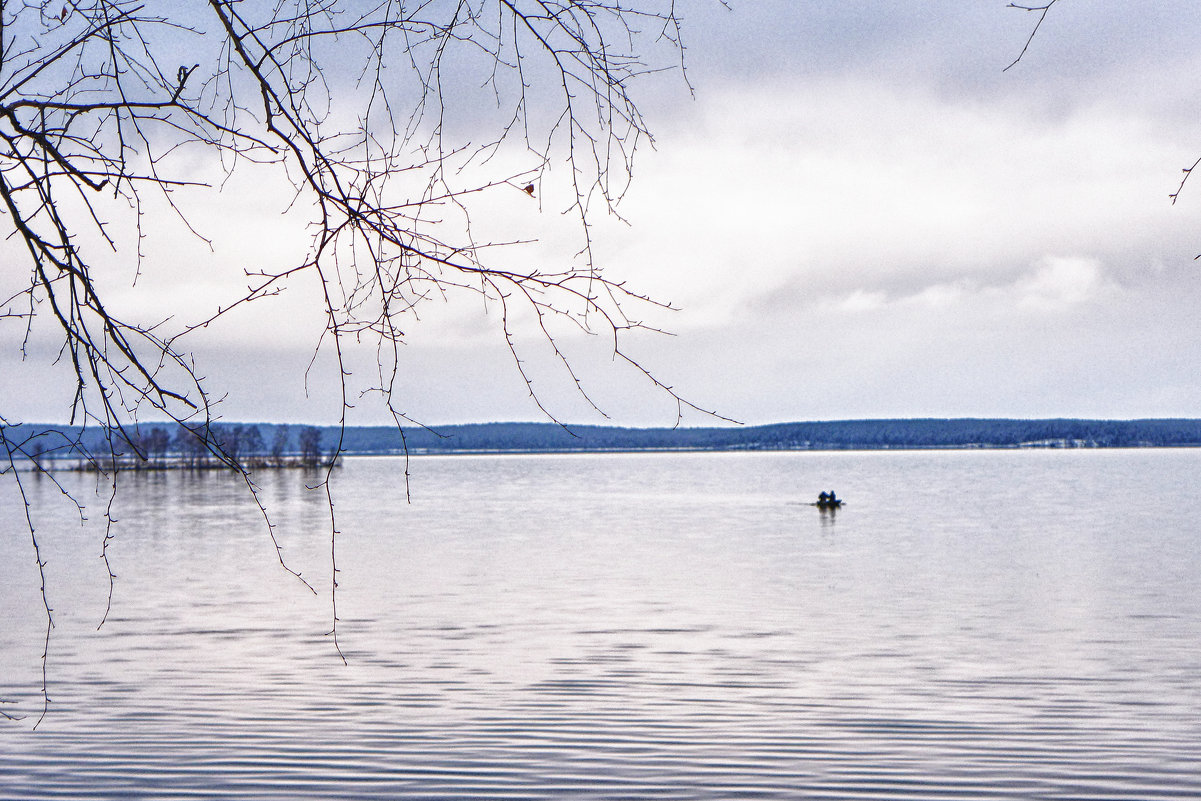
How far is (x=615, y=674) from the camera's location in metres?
18.0

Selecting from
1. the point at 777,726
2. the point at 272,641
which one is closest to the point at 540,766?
the point at 777,726

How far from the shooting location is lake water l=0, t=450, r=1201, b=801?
11836 millimetres

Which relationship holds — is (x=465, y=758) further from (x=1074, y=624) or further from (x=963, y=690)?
(x=1074, y=624)

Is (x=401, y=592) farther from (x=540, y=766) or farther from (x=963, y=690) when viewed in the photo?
(x=540, y=766)

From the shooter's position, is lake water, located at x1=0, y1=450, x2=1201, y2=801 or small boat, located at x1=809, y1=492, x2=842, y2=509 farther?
small boat, located at x1=809, y1=492, x2=842, y2=509

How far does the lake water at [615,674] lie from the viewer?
1184cm

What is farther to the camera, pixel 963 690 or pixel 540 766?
pixel 963 690

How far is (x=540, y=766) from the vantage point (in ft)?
39.7

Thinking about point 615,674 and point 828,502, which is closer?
point 615,674

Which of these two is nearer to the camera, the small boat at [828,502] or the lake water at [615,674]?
the lake water at [615,674]

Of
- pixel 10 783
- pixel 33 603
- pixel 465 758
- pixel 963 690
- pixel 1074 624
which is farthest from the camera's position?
pixel 33 603

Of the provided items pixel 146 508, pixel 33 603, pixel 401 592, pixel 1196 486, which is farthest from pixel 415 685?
pixel 1196 486

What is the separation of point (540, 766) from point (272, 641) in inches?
428

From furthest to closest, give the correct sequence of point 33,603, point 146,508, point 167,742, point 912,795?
point 146,508, point 33,603, point 167,742, point 912,795
